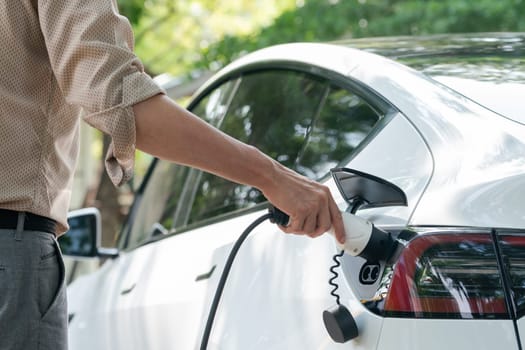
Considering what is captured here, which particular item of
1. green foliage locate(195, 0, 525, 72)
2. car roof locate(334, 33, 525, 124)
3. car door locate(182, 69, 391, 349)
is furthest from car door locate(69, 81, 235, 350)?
green foliage locate(195, 0, 525, 72)

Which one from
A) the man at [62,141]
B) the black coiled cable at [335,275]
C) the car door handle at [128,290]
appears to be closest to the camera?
the man at [62,141]

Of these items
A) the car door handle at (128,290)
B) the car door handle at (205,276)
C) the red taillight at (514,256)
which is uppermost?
the red taillight at (514,256)

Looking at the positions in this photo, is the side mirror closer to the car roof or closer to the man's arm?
the car roof

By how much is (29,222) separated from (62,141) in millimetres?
187

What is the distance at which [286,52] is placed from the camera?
9.80ft

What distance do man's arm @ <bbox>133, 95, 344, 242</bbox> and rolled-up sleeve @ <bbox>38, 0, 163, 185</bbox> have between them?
0.03m

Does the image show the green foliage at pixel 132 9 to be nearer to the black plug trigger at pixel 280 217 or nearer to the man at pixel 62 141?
the man at pixel 62 141

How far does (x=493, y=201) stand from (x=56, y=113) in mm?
909

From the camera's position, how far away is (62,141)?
6.97ft

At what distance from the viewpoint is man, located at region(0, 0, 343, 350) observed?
73.4 inches

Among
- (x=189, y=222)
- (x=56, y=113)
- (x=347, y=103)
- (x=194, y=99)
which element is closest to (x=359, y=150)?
(x=347, y=103)

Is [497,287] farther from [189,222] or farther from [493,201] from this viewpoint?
[189,222]

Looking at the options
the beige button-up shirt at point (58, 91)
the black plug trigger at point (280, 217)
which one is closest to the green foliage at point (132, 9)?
the beige button-up shirt at point (58, 91)

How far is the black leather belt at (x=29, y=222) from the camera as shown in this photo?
6.69 ft
